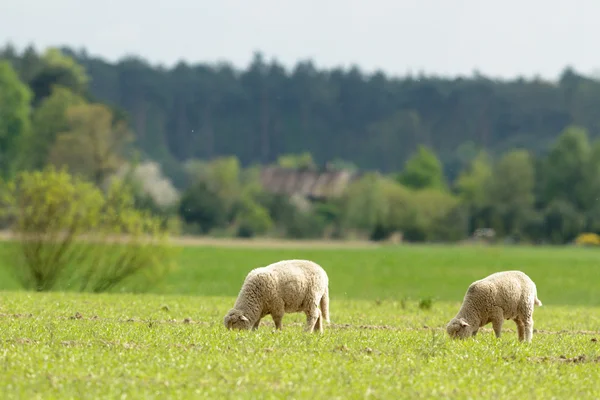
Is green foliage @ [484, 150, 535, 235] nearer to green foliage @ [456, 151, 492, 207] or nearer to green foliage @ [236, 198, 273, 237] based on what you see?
green foliage @ [456, 151, 492, 207]

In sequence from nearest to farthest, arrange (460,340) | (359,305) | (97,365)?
(97,365) → (460,340) → (359,305)

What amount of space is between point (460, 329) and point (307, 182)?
15592 centimetres

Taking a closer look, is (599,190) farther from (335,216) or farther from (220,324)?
(220,324)

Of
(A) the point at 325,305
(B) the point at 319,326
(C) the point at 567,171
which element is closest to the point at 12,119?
(C) the point at 567,171

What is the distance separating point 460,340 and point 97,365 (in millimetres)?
7472

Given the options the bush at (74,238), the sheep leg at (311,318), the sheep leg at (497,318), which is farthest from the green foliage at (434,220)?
the sheep leg at (311,318)

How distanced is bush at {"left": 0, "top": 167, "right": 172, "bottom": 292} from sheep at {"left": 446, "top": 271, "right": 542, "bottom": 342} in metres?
25.1

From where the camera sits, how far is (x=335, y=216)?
151m

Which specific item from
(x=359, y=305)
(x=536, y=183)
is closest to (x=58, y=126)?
(x=536, y=183)

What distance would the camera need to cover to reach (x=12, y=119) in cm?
14500

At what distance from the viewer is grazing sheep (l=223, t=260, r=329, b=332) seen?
2127 centimetres

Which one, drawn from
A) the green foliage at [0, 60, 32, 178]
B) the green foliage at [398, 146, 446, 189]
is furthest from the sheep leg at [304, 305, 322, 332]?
the green foliage at [398, 146, 446, 189]

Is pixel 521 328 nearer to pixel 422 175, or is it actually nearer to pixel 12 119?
pixel 12 119

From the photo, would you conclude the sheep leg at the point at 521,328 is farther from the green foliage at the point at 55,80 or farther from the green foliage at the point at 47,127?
the green foliage at the point at 55,80
